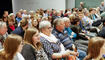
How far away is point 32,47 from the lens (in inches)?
87.3

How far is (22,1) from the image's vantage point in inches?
438

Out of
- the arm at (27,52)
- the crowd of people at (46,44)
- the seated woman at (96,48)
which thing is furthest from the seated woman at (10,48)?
the seated woman at (96,48)

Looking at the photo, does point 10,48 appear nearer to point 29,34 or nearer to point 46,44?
point 29,34

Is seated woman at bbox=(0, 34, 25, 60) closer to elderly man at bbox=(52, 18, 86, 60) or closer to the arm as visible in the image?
the arm

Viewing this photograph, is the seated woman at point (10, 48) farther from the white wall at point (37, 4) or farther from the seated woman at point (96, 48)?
the white wall at point (37, 4)

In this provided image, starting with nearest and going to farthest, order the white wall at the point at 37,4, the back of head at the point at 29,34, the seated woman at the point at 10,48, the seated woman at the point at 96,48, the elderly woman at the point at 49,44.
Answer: the seated woman at the point at 10,48
the seated woman at the point at 96,48
the back of head at the point at 29,34
the elderly woman at the point at 49,44
the white wall at the point at 37,4

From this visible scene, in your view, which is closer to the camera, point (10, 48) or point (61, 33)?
point (10, 48)

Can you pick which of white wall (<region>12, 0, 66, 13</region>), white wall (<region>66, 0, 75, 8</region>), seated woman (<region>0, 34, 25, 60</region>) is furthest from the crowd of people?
white wall (<region>66, 0, 75, 8</region>)

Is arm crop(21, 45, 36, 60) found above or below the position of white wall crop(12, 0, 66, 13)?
below

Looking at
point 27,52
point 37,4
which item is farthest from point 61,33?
point 37,4

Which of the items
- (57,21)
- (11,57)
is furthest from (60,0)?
(11,57)

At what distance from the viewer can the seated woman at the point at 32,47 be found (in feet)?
7.16

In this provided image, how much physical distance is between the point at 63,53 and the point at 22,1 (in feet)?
29.7

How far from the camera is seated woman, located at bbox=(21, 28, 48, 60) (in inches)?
85.9
